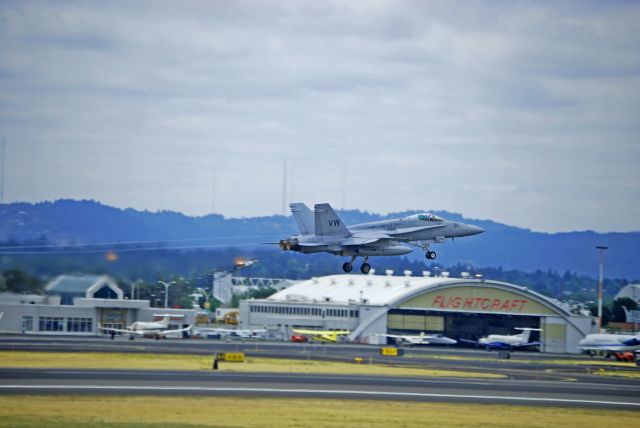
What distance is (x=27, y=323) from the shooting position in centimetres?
10950

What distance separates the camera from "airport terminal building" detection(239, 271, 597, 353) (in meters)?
127

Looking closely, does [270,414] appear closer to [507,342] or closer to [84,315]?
[84,315]

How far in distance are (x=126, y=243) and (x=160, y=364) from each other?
11915 millimetres

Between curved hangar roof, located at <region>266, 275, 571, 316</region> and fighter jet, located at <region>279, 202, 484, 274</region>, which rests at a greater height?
fighter jet, located at <region>279, 202, 484, 274</region>

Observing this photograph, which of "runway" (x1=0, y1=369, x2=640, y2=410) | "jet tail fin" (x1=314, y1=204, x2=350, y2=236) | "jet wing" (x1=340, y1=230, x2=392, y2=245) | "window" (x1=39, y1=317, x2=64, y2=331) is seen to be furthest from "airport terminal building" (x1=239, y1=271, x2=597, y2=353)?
"runway" (x1=0, y1=369, x2=640, y2=410)

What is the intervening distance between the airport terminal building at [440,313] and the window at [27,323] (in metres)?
31.9

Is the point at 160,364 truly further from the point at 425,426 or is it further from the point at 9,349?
the point at 425,426

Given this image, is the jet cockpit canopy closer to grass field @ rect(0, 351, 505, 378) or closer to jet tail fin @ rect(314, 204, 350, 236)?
jet tail fin @ rect(314, 204, 350, 236)

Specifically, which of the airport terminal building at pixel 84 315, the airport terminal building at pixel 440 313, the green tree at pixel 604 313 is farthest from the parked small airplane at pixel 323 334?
the green tree at pixel 604 313

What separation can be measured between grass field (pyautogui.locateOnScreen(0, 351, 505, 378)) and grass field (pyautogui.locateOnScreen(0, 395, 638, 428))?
1703cm

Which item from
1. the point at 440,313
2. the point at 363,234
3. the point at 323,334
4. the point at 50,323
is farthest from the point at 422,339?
the point at 363,234

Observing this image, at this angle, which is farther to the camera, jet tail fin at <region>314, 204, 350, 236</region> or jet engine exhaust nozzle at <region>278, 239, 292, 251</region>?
jet tail fin at <region>314, 204, 350, 236</region>

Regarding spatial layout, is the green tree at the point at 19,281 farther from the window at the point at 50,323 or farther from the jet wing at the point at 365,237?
the window at the point at 50,323

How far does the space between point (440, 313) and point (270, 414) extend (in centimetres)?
8212
